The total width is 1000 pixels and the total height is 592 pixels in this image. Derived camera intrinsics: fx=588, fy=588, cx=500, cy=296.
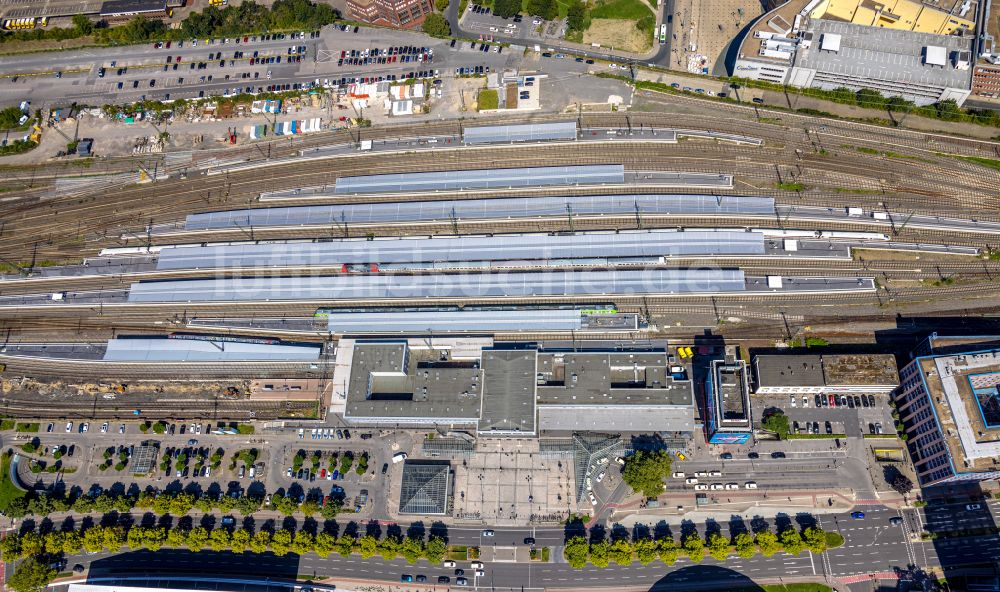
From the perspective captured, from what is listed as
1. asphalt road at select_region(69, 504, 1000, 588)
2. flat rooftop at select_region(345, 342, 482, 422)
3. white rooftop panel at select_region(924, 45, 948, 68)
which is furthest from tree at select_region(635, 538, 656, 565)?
white rooftop panel at select_region(924, 45, 948, 68)

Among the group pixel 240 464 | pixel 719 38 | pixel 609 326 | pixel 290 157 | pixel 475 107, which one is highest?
pixel 719 38

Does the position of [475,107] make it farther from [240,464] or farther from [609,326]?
[240,464]

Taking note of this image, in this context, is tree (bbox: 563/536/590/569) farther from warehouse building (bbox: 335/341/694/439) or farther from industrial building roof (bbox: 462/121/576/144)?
industrial building roof (bbox: 462/121/576/144)

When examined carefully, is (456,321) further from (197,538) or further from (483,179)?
(197,538)

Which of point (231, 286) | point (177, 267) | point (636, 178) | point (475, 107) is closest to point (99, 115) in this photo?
point (177, 267)

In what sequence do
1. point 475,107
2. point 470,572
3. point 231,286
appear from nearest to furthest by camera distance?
point 470,572 → point 231,286 → point 475,107
